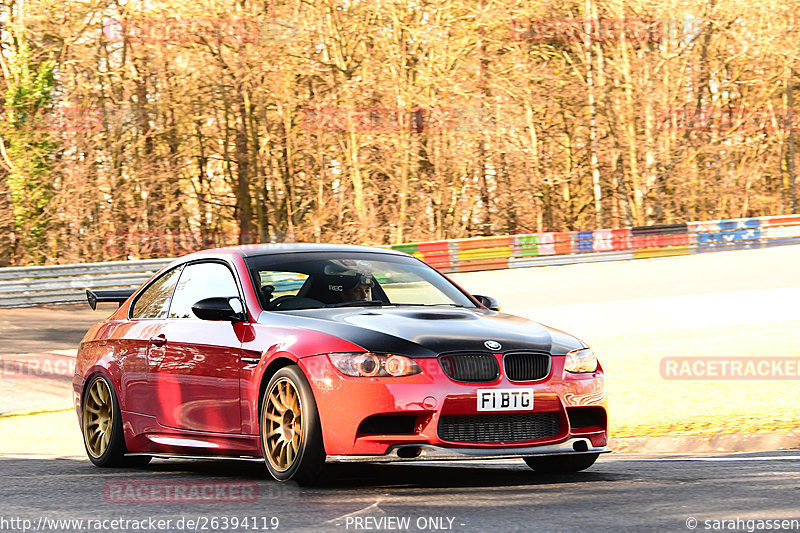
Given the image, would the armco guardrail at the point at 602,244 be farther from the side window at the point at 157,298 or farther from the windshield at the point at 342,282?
the windshield at the point at 342,282

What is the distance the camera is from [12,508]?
6219 millimetres

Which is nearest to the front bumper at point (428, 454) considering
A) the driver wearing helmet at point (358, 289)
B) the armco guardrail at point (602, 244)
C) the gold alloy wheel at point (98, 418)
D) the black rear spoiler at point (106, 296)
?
the driver wearing helmet at point (358, 289)

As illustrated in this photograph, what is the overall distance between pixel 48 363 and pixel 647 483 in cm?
1373

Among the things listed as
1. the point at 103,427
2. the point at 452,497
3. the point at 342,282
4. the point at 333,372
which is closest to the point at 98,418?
the point at 103,427

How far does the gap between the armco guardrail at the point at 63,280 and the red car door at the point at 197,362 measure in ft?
63.7

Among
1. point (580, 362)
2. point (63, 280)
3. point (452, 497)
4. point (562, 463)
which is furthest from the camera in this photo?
point (63, 280)

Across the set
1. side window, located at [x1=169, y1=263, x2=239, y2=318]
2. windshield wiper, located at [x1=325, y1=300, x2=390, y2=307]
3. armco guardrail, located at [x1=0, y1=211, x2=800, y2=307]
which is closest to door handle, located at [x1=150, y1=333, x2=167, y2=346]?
side window, located at [x1=169, y1=263, x2=239, y2=318]

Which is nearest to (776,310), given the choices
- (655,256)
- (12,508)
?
(655,256)

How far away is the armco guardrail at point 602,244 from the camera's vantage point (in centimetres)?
3197

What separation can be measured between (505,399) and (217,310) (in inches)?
75.8

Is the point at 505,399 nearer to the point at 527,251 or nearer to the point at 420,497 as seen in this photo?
the point at 420,497

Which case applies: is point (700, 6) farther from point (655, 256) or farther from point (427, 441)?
point (427, 441)

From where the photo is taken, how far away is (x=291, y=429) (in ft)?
21.9

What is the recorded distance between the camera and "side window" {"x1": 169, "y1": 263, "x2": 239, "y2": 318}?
783 cm
